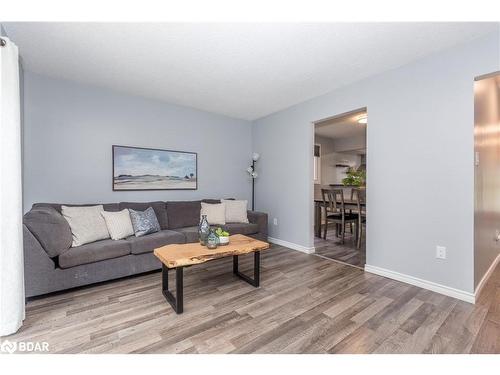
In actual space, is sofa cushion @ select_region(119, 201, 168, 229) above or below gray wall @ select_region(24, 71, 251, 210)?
below

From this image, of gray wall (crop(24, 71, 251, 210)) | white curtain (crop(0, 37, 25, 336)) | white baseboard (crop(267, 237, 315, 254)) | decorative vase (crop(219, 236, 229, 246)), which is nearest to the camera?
white curtain (crop(0, 37, 25, 336))

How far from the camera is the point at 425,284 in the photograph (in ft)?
7.58

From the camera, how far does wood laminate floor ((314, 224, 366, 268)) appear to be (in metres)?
3.20

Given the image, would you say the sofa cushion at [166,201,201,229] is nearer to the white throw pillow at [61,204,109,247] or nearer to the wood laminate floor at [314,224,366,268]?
the white throw pillow at [61,204,109,247]

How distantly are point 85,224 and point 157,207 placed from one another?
958mm

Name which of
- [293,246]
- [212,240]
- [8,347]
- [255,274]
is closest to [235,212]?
[293,246]

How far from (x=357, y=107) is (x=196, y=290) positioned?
2.85 m

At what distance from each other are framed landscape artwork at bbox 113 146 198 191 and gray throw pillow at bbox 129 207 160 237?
1.95ft

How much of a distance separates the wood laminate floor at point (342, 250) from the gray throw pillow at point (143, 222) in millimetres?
2416

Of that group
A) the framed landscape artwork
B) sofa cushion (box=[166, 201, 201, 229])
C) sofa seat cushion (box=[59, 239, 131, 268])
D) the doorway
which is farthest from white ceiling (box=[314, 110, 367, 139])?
sofa seat cushion (box=[59, 239, 131, 268])

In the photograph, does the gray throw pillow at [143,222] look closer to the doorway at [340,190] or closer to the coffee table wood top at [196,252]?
the coffee table wood top at [196,252]

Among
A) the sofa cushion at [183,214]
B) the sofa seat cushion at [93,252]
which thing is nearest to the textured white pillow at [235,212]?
the sofa cushion at [183,214]

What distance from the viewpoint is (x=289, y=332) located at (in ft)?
5.33
